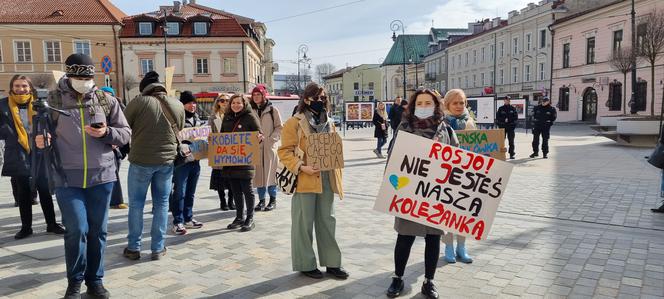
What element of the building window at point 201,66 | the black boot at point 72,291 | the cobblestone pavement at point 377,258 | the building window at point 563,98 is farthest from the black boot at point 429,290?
the building window at point 201,66

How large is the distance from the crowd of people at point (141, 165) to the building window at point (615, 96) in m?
35.2

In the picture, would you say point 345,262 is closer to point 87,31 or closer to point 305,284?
point 305,284

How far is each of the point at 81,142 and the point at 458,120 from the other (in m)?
3.73

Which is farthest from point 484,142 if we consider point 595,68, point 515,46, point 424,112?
point 515,46

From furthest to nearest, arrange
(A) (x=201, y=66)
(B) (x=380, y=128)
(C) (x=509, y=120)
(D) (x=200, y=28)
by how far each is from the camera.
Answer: (A) (x=201, y=66), (D) (x=200, y=28), (B) (x=380, y=128), (C) (x=509, y=120)

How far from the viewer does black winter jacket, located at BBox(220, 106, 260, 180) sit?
6.33 metres

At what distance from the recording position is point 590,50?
1526 inches

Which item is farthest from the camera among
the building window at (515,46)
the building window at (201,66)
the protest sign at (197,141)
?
the building window at (515,46)

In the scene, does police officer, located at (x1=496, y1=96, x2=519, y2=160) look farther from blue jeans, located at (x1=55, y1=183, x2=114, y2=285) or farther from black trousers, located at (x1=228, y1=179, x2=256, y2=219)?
blue jeans, located at (x1=55, y1=183, x2=114, y2=285)

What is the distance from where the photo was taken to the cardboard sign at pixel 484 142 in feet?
18.6

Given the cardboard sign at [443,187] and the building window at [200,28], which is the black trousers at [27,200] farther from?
the building window at [200,28]

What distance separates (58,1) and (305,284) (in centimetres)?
5126

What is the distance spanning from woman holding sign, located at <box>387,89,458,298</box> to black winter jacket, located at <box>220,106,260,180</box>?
2.77 meters

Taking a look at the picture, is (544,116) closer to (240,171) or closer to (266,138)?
(266,138)
